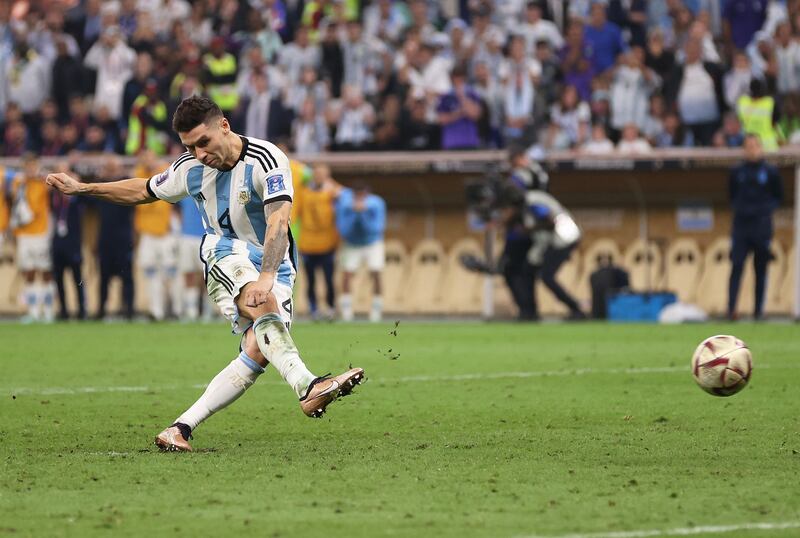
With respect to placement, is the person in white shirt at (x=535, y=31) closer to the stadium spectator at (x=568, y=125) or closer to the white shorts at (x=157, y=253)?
the stadium spectator at (x=568, y=125)

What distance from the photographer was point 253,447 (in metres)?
8.29

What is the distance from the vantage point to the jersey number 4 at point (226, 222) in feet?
27.0

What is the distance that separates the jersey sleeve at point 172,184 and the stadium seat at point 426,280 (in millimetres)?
15798

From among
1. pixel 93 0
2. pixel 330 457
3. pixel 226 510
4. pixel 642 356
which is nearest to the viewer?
pixel 226 510

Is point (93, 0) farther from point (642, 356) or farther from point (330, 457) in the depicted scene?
point (330, 457)

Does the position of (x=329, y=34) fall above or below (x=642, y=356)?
above

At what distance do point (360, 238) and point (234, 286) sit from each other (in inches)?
569

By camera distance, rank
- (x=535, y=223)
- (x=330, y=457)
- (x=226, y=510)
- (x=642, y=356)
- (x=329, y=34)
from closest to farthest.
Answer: (x=226, y=510) → (x=330, y=457) → (x=642, y=356) → (x=535, y=223) → (x=329, y=34)

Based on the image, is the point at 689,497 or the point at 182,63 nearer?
the point at 689,497

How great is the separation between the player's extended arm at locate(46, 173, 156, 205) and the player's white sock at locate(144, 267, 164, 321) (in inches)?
565

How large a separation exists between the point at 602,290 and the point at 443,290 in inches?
119

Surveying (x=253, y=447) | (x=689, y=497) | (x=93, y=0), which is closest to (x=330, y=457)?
(x=253, y=447)

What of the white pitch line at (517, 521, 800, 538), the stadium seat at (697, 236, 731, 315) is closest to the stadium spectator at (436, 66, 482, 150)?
the stadium seat at (697, 236, 731, 315)

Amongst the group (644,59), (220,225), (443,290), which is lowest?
(443,290)
